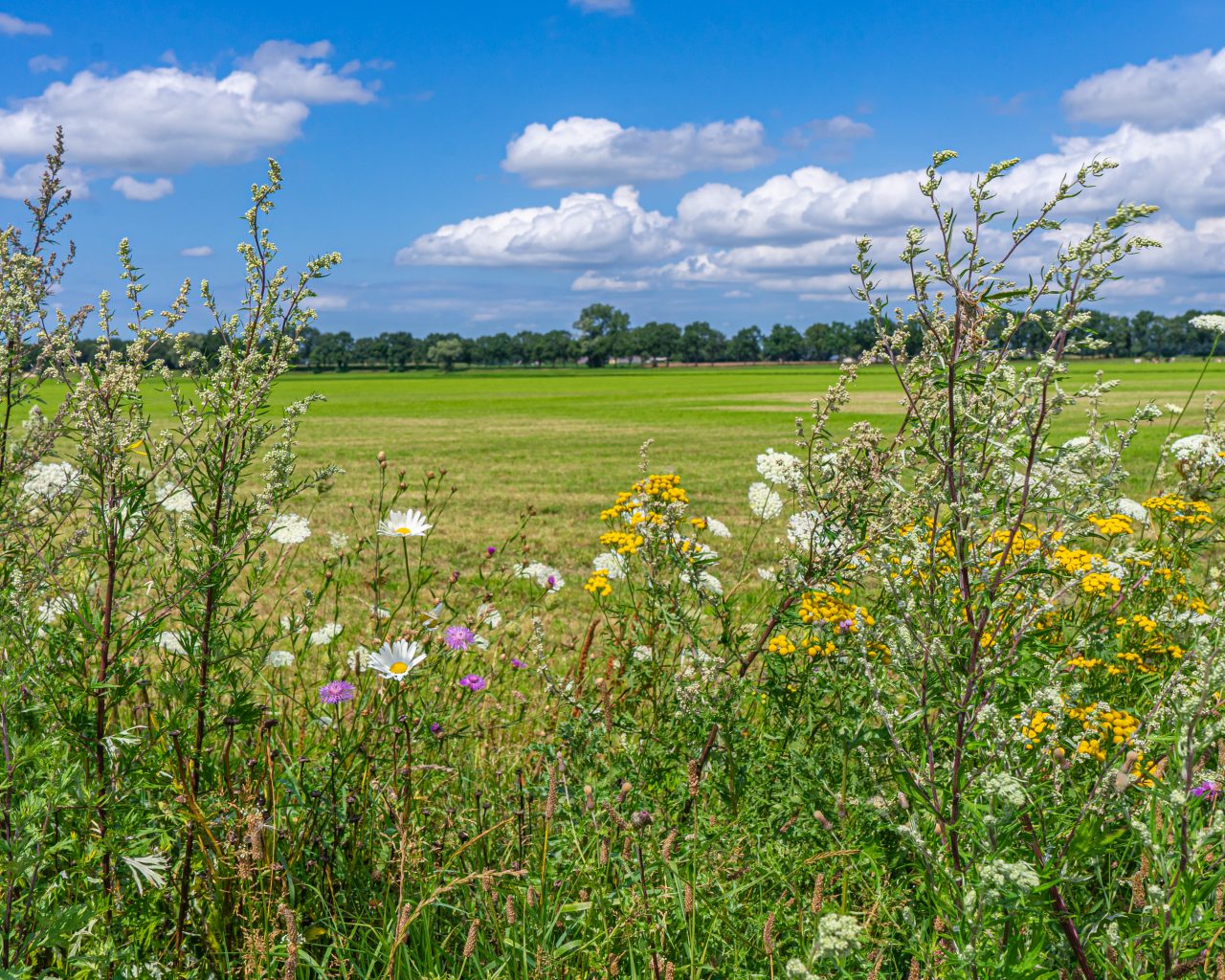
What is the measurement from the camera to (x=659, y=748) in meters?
3.09

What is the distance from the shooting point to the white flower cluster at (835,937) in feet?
3.70

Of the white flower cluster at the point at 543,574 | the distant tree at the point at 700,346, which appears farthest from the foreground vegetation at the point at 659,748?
the distant tree at the point at 700,346

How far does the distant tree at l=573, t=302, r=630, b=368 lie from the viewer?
145625 millimetres

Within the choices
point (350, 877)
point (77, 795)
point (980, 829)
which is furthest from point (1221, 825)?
point (77, 795)

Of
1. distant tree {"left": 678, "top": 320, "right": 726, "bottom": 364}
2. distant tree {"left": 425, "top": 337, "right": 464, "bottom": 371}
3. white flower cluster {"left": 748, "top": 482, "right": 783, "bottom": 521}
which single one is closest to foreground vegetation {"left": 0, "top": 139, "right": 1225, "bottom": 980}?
white flower cluster {"left": 748, "top": 482, "right": 783, "bottom": 521}

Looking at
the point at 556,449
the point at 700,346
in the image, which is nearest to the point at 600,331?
the point at 700,346

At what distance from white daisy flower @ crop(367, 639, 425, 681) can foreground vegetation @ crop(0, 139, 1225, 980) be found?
0.5 inches

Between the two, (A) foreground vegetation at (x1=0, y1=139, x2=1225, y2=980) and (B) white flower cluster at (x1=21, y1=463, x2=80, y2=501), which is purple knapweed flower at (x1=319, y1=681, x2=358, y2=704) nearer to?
(A) foreground vegetation at (x1=0, y1=139, x2=1225, y2=980)

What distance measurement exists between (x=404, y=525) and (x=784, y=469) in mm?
1586

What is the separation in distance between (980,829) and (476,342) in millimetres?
145157

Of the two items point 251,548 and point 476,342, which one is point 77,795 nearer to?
point 251,548

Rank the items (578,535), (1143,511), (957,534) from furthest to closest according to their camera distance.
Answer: (578,535) → (1143,511) → (957,534)

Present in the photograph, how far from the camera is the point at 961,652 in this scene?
2096mm

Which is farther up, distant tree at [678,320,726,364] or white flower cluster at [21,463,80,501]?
distant tree at [678,320,726,364]
